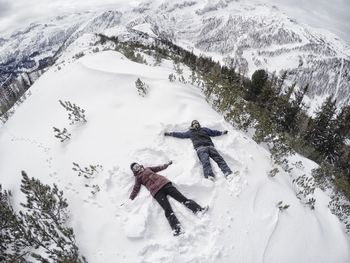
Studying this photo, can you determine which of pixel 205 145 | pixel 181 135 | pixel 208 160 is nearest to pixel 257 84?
pixel 181 135

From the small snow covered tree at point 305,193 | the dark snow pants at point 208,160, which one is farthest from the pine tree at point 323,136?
the dark snow pants at point 208,160

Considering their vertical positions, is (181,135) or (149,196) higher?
(181,135)

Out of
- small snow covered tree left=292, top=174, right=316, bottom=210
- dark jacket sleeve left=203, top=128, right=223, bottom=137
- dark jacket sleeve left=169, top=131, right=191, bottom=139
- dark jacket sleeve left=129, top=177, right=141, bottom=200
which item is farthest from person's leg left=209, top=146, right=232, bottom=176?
small snow covered tree left=292, top=174, right=316, bottom=210

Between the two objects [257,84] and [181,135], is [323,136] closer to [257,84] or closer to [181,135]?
[257,84]

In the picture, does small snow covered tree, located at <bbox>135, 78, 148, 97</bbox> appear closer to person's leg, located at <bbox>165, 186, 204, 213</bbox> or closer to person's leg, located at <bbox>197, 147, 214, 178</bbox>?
person's leg, located at <bbox>197, 147, 214, 178</bbox>

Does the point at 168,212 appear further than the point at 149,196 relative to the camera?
No

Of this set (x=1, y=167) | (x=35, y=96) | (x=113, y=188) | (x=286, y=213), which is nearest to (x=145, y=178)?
(x=113, y=188)

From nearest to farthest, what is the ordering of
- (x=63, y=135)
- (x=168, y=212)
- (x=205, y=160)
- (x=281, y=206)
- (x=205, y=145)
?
(x=168, y=212) → (x=281, y=206) → (x=205, y=160) → (x=205, y=145) → (x=63, y=135)

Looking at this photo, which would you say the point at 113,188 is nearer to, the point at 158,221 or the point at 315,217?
the point at 158,221
